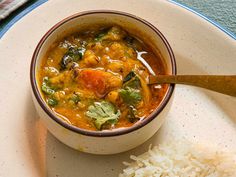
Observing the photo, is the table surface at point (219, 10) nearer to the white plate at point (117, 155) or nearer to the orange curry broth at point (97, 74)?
the white plate at point (117, 155)

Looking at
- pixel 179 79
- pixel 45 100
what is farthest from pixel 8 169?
pixel 179 79

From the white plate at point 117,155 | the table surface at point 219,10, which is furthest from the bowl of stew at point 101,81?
the table surface at point 219,10

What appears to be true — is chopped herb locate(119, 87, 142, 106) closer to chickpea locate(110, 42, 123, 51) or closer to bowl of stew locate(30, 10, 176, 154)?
bowl of stew locate(30, 10, 176, 154)

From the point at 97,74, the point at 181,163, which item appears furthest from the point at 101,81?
the point at 181,163

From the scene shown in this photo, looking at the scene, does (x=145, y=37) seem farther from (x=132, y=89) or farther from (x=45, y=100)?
(x=45, y=100)

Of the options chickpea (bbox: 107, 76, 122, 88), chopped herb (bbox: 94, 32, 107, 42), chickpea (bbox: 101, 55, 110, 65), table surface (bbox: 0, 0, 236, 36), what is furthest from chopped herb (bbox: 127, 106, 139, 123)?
table surface (bbox: 0, 0, 236, 36)

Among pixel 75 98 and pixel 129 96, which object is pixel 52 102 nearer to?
pixel 75 98
